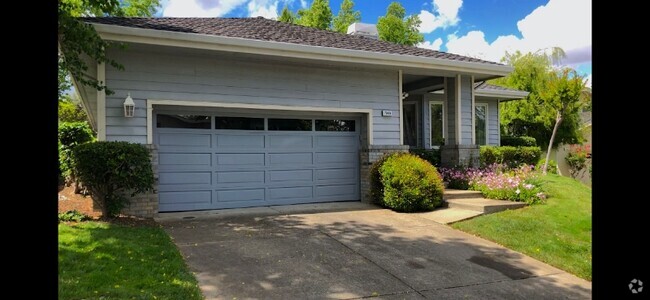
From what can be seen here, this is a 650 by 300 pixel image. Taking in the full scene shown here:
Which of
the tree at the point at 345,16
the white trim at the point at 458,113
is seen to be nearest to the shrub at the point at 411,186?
the white trim at the point at 458,113

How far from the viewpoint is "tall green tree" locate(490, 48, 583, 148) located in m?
19.5

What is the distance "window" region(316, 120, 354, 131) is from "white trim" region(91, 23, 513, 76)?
1579 millimetres

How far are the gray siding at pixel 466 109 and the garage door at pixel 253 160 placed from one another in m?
3.10

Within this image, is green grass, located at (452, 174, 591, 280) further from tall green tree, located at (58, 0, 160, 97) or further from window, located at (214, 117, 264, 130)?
tall green tree, located at (58, 0, 160, 97)

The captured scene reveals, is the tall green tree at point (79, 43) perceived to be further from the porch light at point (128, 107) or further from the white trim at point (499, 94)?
the white trim at point (499, 94)

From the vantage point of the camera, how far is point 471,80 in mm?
11250

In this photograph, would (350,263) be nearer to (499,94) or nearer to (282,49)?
(282,49)

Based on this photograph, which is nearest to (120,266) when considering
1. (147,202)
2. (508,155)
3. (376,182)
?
(147,202)

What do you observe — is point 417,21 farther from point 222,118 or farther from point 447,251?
point 447,251

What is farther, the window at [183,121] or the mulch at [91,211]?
the window at [183,121]

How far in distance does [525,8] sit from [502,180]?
6.38 m

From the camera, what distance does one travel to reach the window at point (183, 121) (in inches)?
330

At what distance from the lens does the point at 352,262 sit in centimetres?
534

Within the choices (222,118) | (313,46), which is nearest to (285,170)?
(222,118)
